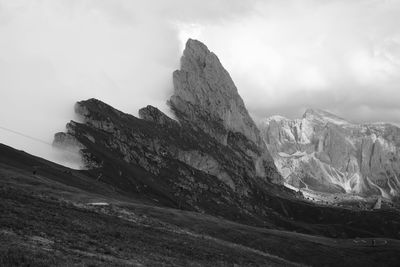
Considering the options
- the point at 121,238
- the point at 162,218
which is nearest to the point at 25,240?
the point at 121,238

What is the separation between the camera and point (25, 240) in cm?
3297

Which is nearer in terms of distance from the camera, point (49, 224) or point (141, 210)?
point (49, 224)

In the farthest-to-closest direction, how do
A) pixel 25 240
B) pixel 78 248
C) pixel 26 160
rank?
1. pixel 26 160
2. pixel 78 248
3. pixel 25 240

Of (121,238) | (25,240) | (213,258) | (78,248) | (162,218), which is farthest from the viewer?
(162,218)

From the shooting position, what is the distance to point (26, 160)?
16575 cm

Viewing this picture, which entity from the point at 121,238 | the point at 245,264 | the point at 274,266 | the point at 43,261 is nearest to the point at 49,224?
the point at 121,238

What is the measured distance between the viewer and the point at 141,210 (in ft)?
330

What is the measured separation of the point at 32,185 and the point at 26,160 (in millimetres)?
68158

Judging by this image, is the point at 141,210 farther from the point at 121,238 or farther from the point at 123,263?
the point at 123,263

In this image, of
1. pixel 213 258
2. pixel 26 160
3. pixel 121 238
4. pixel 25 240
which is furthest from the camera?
pixel 26 160

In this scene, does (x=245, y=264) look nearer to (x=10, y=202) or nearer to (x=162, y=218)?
(x=10, y=202)

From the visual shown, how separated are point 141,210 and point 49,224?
189 feet

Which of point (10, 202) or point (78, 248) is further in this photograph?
point (10, 202)

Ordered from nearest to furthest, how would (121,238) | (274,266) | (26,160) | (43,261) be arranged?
1. (43,261)
2. (121,238)
3. (274,266)
4. (26,160)
